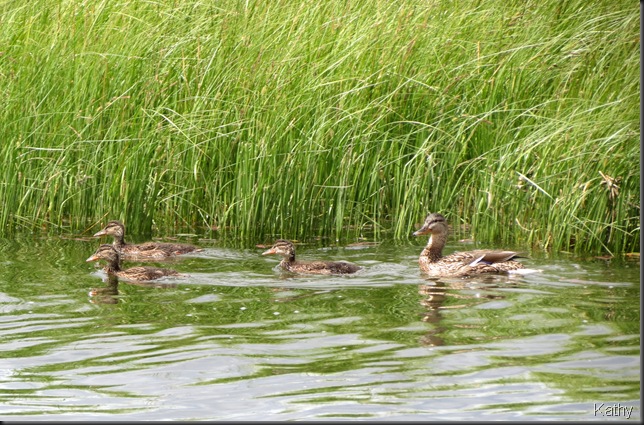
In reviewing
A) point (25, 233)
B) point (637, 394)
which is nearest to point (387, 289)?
point (637, 394)

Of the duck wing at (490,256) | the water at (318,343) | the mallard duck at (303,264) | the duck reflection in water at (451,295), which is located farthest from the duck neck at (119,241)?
the duck wing at (490,256)

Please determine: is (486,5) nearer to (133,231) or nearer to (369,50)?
(369,50)

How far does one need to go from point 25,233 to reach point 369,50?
4.61 metres

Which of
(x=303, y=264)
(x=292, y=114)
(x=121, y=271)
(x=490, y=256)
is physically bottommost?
(x=121, y=271)

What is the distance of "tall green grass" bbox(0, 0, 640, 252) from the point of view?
14.2 metres

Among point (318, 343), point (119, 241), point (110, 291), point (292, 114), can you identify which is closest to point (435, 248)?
point (292, 114)

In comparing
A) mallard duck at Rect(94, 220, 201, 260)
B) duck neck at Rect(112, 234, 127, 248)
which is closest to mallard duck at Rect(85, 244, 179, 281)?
mallard duck at Rect(94, 220, 201, 260)

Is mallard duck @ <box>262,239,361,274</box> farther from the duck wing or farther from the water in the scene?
the duck wing

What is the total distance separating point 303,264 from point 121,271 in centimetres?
186

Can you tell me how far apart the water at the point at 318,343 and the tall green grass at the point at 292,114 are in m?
1.42

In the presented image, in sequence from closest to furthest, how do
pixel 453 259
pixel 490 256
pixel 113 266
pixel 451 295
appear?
pixel 451 295, pixel 490 256, pixel 453 259, pixel 113 266

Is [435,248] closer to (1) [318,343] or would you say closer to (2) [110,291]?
(2) [110,291]

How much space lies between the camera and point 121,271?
502 inches

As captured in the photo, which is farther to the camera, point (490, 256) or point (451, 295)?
point (490, 256)
